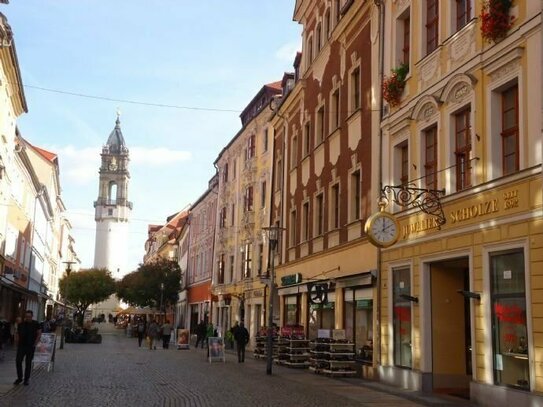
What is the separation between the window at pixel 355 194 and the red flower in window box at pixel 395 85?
4023 mm

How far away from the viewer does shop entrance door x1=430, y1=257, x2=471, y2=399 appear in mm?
17516

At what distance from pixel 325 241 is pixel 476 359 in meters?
12.2

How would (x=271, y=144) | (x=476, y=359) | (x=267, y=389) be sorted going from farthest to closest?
(x=271, y=144) < (x=267, y=389) < (x=476, y=359)

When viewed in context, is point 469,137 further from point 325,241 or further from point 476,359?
point 325,241

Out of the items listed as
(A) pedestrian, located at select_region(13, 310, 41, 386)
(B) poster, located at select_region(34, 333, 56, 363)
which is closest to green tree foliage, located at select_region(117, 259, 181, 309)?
(B) poster, located at select_region(34, 333, 56, 363)

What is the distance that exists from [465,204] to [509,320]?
9.31ft

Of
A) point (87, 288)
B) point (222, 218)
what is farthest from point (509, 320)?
point (87, 288)

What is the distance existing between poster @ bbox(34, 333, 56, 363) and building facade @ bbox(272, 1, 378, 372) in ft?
27.5

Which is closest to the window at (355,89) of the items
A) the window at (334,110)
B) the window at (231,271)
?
the window at (334,110)

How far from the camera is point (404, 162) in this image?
2014 cm

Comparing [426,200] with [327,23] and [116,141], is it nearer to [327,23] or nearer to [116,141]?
[327,23]

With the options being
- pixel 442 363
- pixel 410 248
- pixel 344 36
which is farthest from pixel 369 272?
pixel 344 36

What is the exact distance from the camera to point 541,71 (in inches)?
511

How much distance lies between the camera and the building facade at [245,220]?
39406mm
